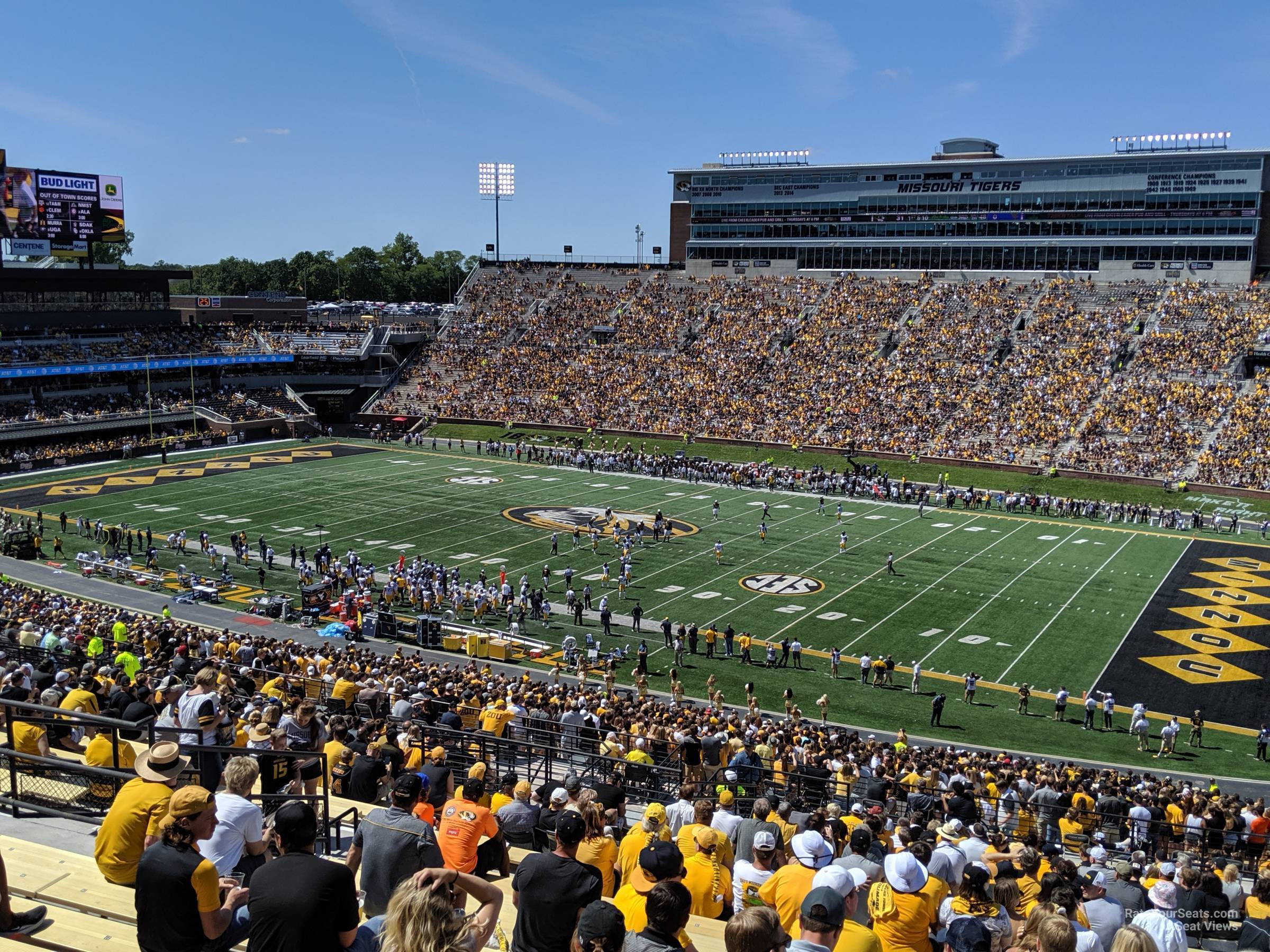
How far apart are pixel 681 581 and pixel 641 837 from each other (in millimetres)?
28933

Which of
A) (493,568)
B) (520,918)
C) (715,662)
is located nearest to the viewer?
(520,918)

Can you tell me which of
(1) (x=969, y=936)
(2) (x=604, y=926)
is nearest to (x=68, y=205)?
(2) (x=604, y=926)

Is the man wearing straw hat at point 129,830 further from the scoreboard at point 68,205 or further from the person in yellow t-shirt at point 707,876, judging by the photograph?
the scoreboard at point 68,205

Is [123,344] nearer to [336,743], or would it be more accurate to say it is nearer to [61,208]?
[61,208]

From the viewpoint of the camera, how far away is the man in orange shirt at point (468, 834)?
752 cm

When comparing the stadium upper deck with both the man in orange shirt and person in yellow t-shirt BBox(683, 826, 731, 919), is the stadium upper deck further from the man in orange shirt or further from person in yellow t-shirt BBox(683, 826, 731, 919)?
the man in orange shirt

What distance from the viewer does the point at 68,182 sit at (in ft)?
217

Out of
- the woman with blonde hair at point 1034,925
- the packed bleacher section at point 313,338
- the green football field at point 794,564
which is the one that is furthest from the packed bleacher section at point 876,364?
the woman with blonde hair at point 1034,925

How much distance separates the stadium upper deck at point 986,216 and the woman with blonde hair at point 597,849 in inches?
2864

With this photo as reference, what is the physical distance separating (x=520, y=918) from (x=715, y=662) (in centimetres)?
2385

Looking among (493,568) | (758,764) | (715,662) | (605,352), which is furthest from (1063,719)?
(605,352)

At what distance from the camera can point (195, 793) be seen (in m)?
5.67

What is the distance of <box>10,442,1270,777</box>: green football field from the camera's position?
90.2 feet

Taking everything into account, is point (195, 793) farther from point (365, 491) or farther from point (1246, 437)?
point (1246, 437)
